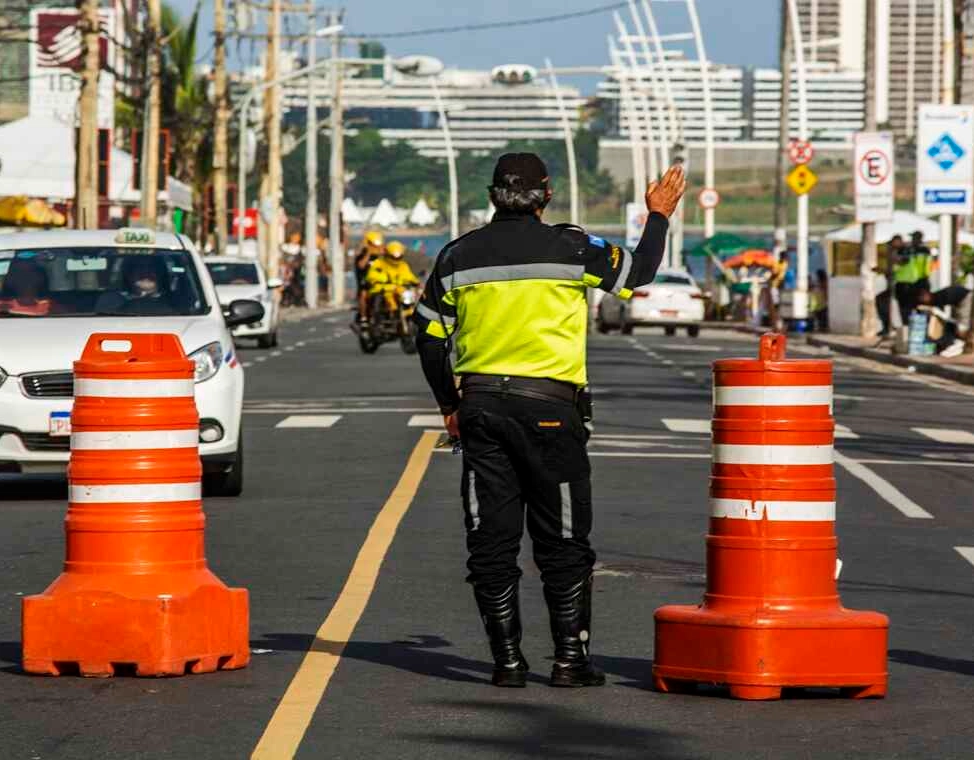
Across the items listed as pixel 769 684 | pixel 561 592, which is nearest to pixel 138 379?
pixel 561 592

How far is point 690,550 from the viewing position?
1316cm

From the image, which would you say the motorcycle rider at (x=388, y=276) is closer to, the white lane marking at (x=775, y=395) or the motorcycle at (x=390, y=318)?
the motorcycle at (x=390, y=318)

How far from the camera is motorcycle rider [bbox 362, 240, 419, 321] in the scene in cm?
4103

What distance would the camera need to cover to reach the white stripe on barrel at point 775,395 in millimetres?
8656

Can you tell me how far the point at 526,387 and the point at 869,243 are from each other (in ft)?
131

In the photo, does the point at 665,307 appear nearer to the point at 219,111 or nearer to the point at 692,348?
the point at 692,348

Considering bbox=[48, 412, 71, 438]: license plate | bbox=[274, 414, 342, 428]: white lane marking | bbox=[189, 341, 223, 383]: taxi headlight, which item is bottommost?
bbox=[274, 414, 342, 428]: white lane marking

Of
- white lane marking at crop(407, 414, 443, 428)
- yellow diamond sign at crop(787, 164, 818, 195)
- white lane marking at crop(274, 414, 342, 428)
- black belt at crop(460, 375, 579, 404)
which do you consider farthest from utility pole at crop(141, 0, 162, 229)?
black belt at crop(460, 375, 579, 404)

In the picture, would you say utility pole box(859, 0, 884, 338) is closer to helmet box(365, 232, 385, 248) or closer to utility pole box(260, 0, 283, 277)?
helmet box(365, 232, 385, 248)

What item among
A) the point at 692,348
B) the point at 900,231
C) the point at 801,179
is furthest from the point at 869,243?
the point at 801,179

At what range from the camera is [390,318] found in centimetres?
4084

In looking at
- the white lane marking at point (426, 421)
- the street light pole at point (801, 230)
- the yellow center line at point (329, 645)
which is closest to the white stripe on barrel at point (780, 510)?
the yellow center line at point (329, 645)

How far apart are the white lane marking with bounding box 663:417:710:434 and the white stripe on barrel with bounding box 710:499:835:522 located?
44.3 ft

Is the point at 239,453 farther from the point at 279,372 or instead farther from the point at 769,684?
the point at 279,372
